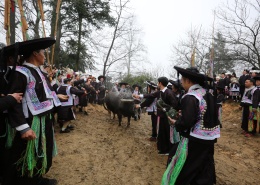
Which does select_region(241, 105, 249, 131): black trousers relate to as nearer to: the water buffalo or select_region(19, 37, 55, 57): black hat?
the water buffalo

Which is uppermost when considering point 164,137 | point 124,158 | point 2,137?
point 2,137

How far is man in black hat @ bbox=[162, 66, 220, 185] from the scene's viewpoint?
2711 mm

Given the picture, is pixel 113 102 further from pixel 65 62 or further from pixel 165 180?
pixel 65 62

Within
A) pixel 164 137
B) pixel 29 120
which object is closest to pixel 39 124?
pixel 29 120

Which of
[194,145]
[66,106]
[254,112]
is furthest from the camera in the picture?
[254,112]

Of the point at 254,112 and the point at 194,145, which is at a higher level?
the point at 194,145

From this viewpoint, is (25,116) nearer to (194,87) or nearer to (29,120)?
(29,120)

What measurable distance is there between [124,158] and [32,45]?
3.41m

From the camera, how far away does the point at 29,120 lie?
8.65 feet

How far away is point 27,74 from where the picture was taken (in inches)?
103

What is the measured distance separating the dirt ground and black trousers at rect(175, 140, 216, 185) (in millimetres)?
1342

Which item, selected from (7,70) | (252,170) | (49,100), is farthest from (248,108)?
(7,70)

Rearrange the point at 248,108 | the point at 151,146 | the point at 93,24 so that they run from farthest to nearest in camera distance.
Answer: the point at 93,24 → the point at 248,108 → the point at 151,146

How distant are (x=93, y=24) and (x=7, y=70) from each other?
14.6 meters
